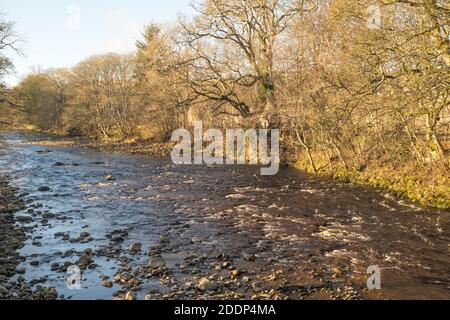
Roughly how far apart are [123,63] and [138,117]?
9071 mm

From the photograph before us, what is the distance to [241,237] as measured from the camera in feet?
35.9

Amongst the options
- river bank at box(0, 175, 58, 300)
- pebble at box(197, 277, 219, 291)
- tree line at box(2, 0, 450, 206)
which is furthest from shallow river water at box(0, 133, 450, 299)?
tree line at box(2, 0, 450, 206)

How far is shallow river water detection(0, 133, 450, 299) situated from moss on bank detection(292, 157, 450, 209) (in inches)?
28.8

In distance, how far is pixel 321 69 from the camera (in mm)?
20156

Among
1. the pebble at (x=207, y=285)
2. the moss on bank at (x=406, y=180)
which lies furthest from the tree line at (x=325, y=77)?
the pebble at (x=207, y=285)

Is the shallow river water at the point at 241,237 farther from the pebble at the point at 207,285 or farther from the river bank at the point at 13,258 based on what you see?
the river bank at the point at 13,258

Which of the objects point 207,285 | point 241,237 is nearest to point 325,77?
point 241,237

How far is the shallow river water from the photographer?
7.81 metres

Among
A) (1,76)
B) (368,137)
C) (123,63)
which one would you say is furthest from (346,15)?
(123,63)

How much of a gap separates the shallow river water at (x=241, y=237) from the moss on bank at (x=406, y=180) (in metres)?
0.73

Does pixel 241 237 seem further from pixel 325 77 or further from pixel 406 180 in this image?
pixel 325 77

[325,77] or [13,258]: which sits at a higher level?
[325,77]

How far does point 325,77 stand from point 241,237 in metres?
10.8

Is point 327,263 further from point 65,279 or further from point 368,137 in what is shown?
point 368,137
